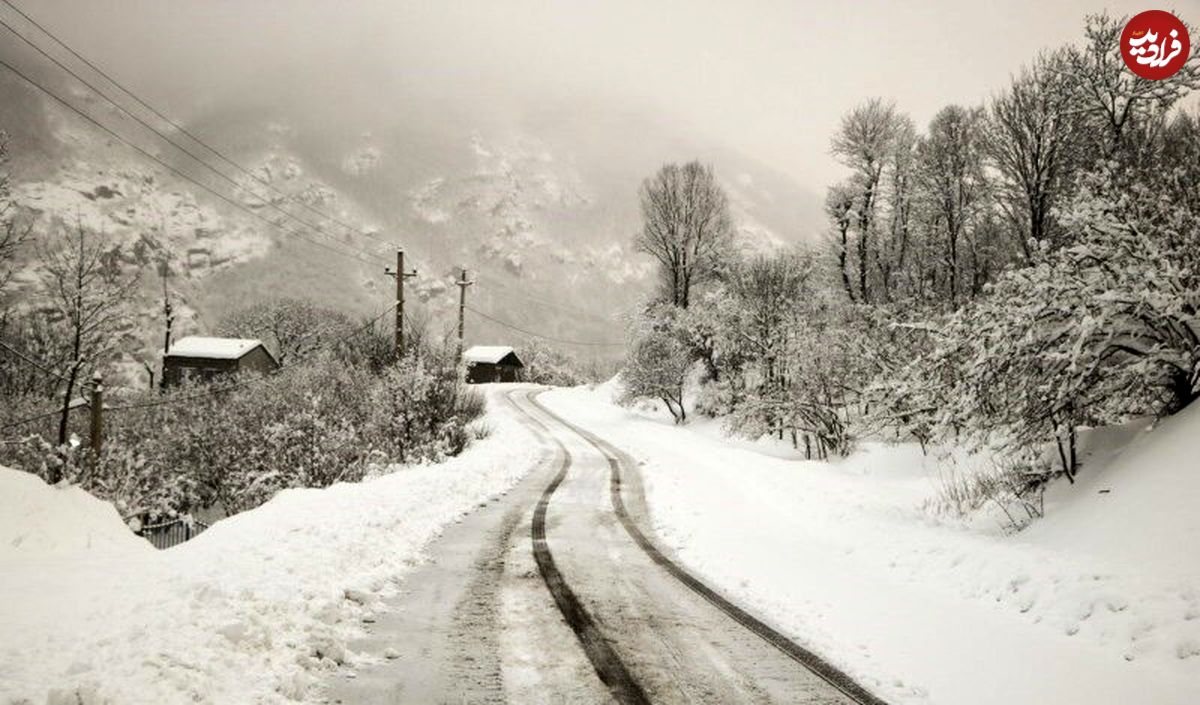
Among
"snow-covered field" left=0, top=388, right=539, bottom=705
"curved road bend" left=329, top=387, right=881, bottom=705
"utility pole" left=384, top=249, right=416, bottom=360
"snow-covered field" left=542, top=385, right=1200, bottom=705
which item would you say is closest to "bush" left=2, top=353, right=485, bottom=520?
"utility pole" left=384, top=249, right=416, bottom=360

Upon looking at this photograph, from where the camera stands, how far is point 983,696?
4.62 meters

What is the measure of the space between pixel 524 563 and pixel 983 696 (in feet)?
16.4

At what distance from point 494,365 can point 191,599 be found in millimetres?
88580

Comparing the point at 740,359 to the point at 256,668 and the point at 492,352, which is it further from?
the point at 492,352

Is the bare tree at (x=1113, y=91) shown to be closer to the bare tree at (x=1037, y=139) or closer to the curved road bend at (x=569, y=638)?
the bare tree at (x=1037, y=139)

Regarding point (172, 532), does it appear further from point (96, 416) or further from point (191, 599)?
point (191, 599)

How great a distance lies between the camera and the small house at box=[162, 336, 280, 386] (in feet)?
215

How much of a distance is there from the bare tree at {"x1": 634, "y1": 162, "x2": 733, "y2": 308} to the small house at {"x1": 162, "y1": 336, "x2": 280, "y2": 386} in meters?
46.9

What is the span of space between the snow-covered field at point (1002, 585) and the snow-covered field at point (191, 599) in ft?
13.5

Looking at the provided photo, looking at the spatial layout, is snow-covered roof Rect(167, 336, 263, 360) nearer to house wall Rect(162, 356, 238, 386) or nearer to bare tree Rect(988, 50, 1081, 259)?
house wall Rect(162, 356, 238, 386)

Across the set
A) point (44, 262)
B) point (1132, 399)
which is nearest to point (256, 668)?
point (1132, 399)

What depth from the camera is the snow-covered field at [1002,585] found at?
492 centimetres

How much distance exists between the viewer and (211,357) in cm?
6606

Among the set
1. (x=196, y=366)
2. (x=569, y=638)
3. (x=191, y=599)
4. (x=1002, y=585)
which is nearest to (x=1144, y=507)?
(x=1002, y=585)
